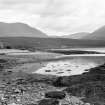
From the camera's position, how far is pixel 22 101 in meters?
18.0

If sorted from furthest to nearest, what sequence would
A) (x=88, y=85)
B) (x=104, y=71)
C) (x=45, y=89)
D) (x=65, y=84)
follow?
(x=104, y=71) → (x=65, y=84) → (x=45, y=89) → (x=88, y=85)

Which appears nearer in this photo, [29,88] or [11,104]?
[11,104]

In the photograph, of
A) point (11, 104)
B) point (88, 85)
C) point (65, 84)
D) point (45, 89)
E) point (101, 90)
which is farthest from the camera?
point (65, 84)

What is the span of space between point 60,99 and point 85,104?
2.12 m

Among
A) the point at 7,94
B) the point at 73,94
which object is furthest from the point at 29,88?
the point at 73,94

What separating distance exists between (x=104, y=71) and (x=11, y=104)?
14277 millimetres

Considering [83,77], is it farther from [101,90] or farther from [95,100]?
[95,100]

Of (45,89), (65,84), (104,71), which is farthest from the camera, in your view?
(104,71)

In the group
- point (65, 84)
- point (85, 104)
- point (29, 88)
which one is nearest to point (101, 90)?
point (85, 104)

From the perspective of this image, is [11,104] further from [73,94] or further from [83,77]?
[83,77]

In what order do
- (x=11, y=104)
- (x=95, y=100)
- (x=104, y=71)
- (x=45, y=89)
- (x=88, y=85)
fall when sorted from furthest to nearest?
(x=104, y=71) → (x=45, y=89) → (x=88, y=85) → (x=95, y=100) → (x=11, y=104)

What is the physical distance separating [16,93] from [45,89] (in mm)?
3229

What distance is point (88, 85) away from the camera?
21594mm

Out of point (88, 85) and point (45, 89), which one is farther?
point (45, 89)
